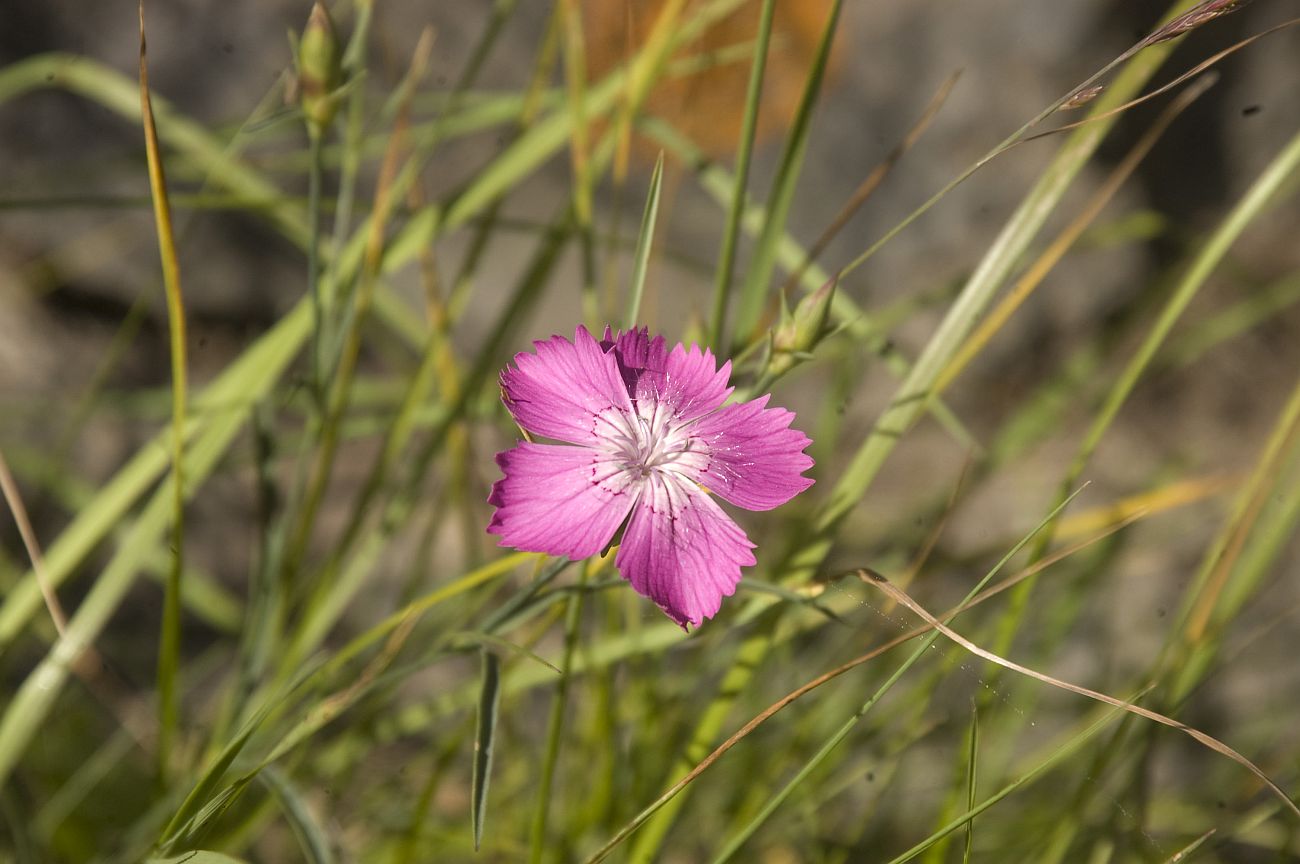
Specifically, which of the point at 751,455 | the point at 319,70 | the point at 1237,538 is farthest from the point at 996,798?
the point at 319,70

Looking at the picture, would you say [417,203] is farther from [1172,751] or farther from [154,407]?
[1172,751]

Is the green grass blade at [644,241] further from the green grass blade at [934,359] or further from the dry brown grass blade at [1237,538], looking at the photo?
the dry brown grass blade at [1237,538]

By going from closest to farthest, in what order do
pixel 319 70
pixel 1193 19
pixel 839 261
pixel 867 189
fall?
pixel 1193 19, pixel 319 70, pixel 867 189, pixel 839 261

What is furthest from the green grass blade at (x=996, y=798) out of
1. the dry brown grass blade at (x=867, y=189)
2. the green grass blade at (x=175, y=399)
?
the green grass blade at (x=175, y=399)

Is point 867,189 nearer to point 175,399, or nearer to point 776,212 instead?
point 776,212

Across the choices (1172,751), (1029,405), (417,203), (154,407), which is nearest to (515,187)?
(417,203)

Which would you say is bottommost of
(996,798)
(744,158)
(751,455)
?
(996,798)

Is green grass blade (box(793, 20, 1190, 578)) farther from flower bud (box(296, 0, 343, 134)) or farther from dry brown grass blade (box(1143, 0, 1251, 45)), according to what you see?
flower bud (box(296, 0, 343, 134))

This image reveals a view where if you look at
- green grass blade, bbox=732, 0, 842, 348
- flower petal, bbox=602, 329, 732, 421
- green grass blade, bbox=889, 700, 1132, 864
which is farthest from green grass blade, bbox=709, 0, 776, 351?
green grass blade, bbox=889, 700, 1132, 864
